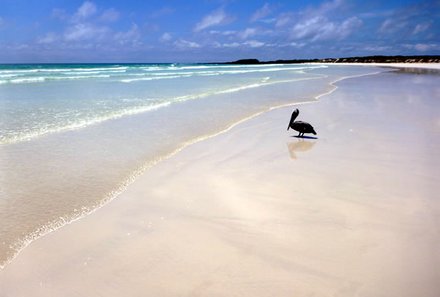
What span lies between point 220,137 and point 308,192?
322 centimetres

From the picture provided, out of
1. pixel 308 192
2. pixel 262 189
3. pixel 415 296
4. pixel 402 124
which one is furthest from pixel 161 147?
pixel 402 124

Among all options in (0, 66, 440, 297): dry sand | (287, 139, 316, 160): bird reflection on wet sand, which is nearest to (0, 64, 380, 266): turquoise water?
(0, 66, 440, 297): dry sand

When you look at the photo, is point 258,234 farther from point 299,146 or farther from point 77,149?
point 77,149

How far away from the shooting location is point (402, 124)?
7953 mm

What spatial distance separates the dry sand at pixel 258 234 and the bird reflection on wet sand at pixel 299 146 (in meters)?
0.25

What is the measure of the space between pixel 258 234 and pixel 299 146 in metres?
3.42

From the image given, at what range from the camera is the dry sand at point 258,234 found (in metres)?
2.56

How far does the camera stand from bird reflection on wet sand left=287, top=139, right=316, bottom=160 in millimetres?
6048

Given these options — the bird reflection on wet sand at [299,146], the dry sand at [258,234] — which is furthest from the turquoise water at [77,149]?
the bird reflection on wet sand at [299,146]

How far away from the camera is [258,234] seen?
10.6ft

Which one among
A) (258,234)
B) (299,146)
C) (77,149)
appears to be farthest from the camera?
(299,146)

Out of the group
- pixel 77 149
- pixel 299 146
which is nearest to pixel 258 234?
pixel 299 146

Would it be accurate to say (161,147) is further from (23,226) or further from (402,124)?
(402,124)

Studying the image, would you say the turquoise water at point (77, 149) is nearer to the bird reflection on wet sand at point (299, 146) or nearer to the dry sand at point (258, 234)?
the dry sand at point (258, 234)
